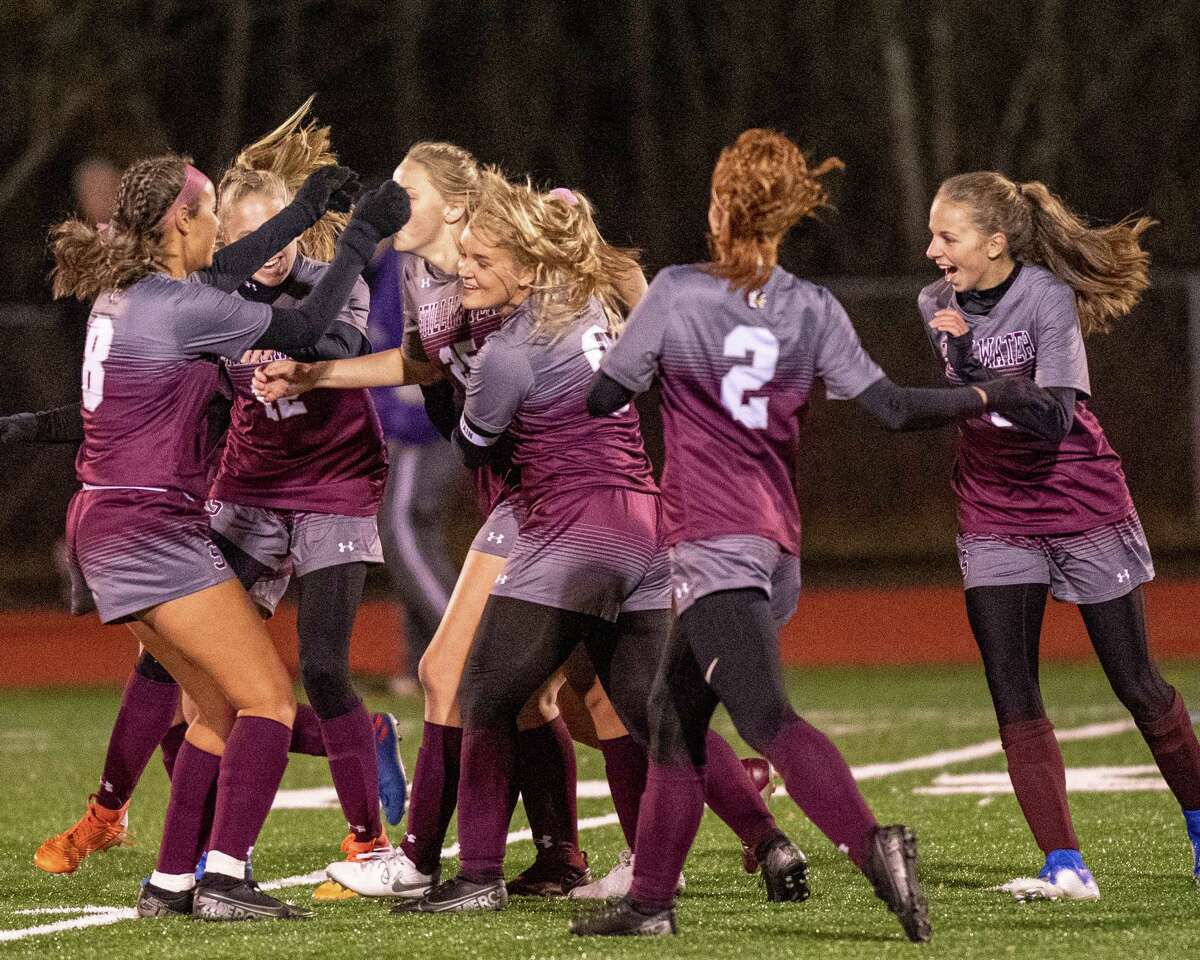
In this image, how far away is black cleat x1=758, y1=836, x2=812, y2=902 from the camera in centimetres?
536

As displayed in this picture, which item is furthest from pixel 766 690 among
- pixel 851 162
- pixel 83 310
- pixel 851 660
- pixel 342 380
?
pixel 851 162

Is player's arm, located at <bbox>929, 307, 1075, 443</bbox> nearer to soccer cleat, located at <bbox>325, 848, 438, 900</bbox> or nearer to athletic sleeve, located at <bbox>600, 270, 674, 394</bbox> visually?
athletic sleeve, located at <bbox>600, 270, 674, 394</bbox>

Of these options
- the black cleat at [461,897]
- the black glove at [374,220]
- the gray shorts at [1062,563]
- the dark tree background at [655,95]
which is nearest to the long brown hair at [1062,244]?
the gray shorts at [1062,563]

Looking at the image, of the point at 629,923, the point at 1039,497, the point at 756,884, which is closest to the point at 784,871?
the point at 756,884

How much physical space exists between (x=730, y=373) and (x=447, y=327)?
1.01 m

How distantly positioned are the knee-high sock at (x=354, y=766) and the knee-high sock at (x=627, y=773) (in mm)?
659

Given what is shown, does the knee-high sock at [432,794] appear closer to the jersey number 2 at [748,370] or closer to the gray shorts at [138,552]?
the gray shorts at [138,552]

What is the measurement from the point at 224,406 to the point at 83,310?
9.90 m

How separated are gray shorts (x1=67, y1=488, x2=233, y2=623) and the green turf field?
0.78 meters

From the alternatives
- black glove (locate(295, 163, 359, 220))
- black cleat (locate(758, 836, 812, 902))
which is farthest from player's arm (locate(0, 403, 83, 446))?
black cleat (locate(758, 836, 812, 902))

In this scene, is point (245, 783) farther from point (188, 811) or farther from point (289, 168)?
point (289, 168)

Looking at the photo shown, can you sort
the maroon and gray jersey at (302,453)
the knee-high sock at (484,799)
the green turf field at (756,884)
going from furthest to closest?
the maroon and gray jersey at (302,453)
the knee-high sock at (484,799)
the green turf field at (756,884)

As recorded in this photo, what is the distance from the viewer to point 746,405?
187 inches

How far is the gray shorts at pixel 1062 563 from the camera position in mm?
5480
